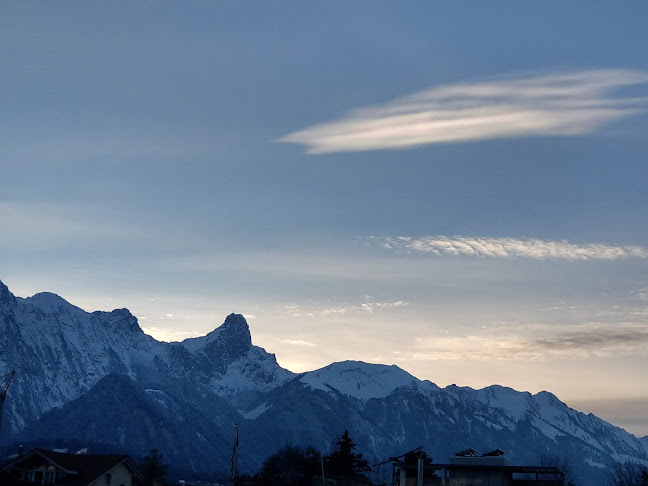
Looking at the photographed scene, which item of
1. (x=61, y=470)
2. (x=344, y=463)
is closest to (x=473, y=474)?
(x=344, y=463)

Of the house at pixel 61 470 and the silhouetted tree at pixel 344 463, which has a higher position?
the silhouetted tree at pixel 344 463

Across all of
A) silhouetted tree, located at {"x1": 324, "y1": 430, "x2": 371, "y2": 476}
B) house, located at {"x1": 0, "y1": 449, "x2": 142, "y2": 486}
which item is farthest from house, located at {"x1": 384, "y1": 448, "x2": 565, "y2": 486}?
house, located at {"x1": 0, "y1": 449, "x2": 142, "y2": 486}

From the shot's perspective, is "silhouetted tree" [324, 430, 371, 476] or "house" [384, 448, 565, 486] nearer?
"house" [384, 448, 565, 486]

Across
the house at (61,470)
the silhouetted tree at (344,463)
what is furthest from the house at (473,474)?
the house at (61,470)

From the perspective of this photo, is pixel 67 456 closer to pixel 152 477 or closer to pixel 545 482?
pixel 545 482

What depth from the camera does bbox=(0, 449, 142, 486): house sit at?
125m

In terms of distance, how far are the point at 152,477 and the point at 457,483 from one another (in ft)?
301

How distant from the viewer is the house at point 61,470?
411 feet

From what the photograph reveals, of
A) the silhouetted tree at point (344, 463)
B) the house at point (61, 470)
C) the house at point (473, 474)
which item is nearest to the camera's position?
the house at point (473, 474)

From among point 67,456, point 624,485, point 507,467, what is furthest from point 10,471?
point 624,485

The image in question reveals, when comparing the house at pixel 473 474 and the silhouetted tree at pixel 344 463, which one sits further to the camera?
the silhouetted tree at pixel 344 463

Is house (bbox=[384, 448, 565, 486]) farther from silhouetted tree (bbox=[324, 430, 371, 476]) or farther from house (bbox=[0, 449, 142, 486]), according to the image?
house (bbox=[0, 449, 142, 486])

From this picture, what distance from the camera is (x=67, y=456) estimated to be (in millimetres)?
129750

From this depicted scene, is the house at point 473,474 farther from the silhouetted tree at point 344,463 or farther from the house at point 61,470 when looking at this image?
the house at point 61,470
